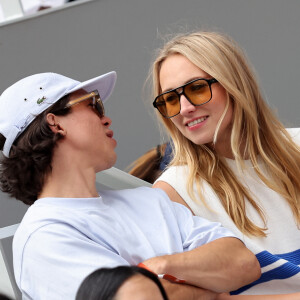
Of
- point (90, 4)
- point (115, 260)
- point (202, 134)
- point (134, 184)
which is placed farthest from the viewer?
point (90, 4)

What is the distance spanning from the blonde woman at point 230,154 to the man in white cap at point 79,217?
25cm

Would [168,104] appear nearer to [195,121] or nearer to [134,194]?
[195,121]

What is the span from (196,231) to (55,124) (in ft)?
1.84

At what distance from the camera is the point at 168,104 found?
235 centimetres

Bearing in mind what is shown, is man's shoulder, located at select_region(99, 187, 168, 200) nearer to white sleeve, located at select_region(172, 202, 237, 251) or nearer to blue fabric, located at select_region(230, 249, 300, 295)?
white sleeve, located at select_region(172, 202, 237, 251)

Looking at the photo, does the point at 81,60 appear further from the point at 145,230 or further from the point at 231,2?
the point at 145,230

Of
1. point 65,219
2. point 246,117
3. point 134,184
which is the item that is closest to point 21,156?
point 65,219

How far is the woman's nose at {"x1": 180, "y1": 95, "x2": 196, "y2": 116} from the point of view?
89.8 inches

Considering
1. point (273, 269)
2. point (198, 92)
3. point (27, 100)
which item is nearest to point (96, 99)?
point (27, 100)

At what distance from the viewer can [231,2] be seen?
5.02 m

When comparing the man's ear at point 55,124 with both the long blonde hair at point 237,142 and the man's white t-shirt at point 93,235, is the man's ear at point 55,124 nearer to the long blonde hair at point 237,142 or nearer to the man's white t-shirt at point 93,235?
the man's white t-shirt at point 93,235

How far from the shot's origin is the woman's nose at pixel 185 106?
2.28m

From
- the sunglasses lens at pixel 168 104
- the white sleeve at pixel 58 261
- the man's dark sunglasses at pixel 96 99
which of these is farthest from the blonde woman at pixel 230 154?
the white sleeve at pixel 58 261

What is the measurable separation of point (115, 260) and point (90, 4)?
351 cm
